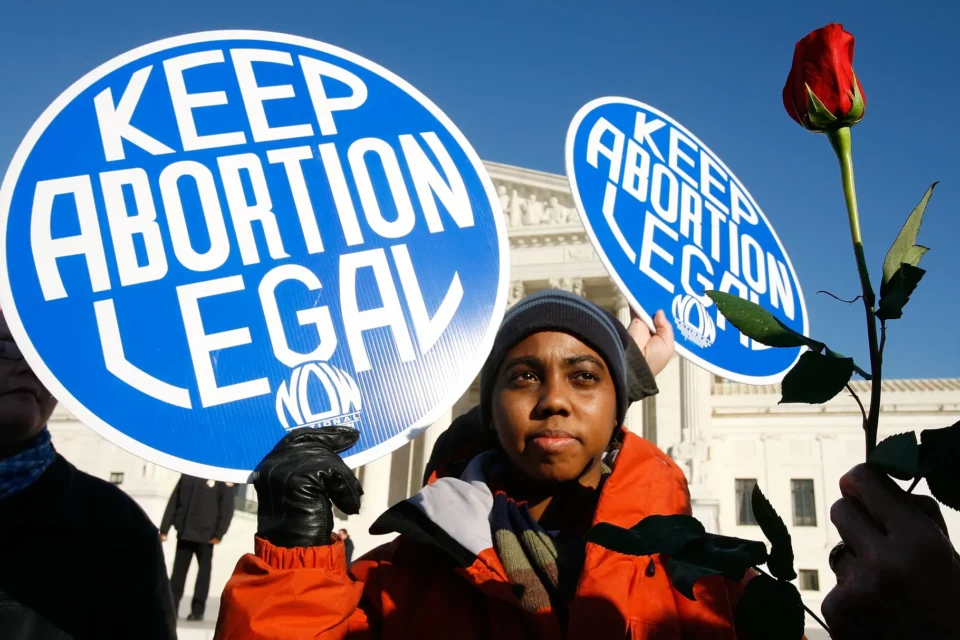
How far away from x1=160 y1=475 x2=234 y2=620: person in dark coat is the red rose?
785 centimetres

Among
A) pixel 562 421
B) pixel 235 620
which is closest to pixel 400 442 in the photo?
pixel 562 421

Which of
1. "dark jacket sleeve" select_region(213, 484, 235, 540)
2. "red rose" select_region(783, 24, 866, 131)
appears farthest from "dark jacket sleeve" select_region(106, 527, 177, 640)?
"dark jacket sleeve" select_region(213, 484, 235, 540)

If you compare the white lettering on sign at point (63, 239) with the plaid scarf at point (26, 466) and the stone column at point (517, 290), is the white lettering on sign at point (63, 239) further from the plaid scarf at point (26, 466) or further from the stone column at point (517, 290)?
the stone column at point (517, 290)

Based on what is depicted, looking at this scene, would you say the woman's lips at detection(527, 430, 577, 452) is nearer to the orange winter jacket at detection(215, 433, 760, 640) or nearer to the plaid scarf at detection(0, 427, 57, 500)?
the orange winter jacket at detection(215, 433, 760, 640)

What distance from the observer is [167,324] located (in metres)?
1.61

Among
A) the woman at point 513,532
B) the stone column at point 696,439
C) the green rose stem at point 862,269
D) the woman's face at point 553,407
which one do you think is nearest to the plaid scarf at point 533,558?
the woman at point 513,532

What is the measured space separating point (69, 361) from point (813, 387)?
1391 mm

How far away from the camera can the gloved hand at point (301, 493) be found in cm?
145

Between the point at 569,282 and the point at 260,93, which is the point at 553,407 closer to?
the point at 260,93

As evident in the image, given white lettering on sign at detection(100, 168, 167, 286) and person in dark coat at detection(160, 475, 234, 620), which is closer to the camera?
white lettering on sign at detection(100, 168, 167, 286)

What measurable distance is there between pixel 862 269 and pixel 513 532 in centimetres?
93

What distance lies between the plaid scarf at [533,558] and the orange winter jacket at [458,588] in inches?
0.9

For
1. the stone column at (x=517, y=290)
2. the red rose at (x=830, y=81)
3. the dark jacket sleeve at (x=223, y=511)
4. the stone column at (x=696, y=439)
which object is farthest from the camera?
the stone column at (x=517, y=290)

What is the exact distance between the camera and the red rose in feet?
3.40
